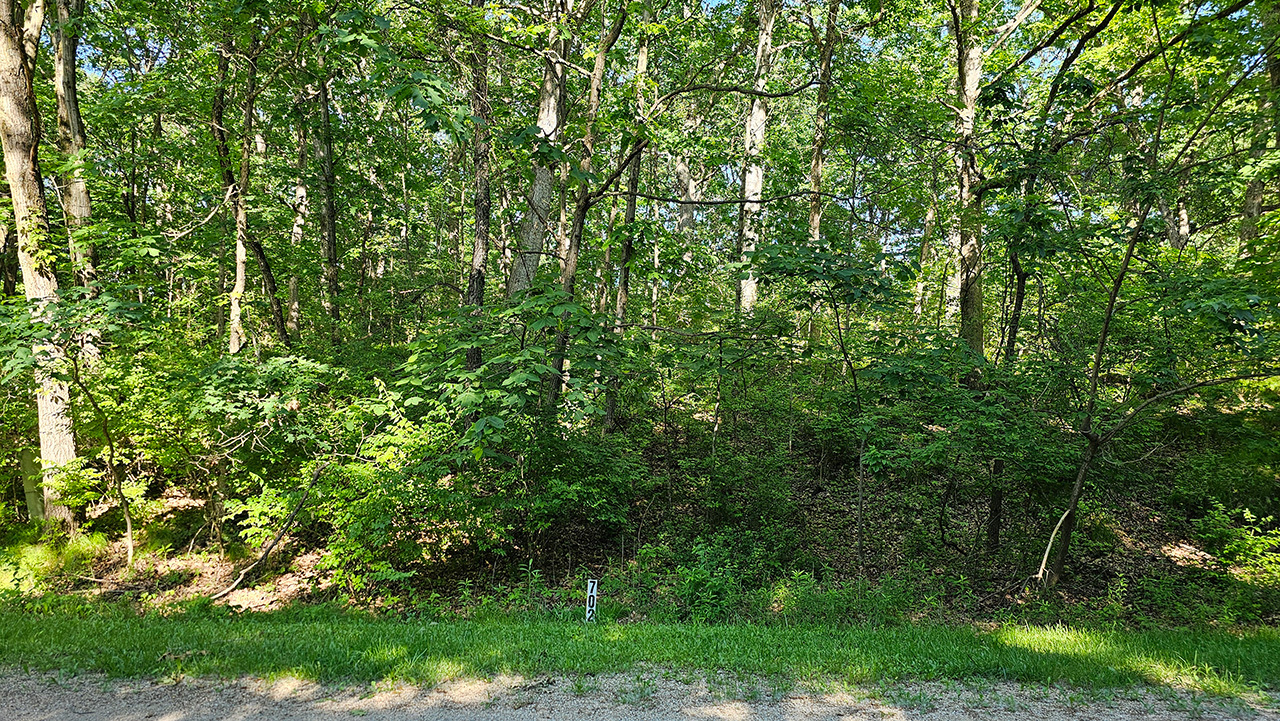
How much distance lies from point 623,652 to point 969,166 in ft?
27.6

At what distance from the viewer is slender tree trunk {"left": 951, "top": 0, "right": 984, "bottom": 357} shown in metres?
9.00

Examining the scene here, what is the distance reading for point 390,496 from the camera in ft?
24.6

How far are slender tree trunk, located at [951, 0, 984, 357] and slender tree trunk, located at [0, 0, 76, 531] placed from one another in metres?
12.0

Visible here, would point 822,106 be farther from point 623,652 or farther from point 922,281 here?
point 623,652

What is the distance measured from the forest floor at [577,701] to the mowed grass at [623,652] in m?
0.14

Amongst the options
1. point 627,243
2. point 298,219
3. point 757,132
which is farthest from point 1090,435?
point 298,219

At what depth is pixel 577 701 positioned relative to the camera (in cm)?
401

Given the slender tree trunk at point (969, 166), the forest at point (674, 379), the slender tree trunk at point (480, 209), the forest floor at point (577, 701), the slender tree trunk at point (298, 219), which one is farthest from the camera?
the slender tree trunk at point (298, 219)

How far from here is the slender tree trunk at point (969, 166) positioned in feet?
29.5

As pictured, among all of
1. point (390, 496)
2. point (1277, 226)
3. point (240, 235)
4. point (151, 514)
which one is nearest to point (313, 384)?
point (390, 496)

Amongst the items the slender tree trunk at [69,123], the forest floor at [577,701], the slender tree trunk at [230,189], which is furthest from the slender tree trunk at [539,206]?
the forest floor at [577,701]

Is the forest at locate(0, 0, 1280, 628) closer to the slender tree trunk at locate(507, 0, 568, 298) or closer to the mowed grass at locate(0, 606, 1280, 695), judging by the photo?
the slender tree trunk at locate(507, 0, 568, 298)

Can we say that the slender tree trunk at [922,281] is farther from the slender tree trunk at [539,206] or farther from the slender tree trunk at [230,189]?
the slender tree trunk at [230,189]

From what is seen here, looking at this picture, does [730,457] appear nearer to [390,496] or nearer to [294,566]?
[390,496]
